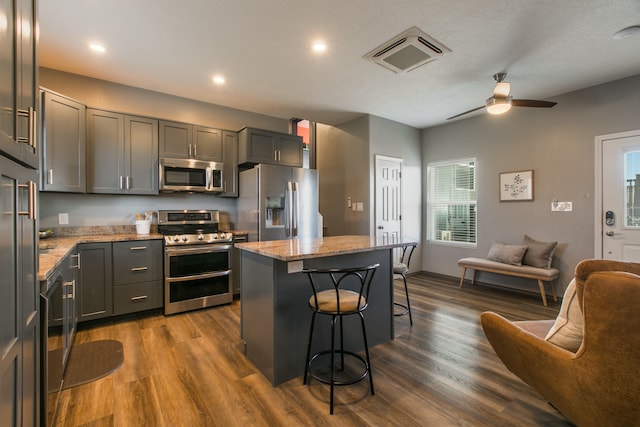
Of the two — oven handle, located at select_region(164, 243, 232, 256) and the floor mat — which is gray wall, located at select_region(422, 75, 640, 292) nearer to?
oven handle, located at select_region(164, 243, 232, 256)

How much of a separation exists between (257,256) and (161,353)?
1273 millimetres

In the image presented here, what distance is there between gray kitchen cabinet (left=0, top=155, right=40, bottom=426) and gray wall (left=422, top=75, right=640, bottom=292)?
517cm

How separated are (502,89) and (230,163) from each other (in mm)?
→ 3504

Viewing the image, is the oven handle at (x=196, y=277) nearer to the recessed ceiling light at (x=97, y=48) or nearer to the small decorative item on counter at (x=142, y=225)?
the small decorative item on counter at (x=142, y=225)

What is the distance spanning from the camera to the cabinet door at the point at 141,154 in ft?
11.5

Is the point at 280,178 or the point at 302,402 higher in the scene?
the point at 280,178

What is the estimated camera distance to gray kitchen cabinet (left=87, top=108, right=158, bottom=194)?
10.8ft

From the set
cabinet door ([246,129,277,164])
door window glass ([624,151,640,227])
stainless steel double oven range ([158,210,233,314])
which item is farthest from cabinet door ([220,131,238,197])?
door window glass ([624,151,640,227])

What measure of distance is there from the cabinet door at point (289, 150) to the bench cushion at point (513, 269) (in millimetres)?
3074

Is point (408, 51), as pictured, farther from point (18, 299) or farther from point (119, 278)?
point (119, 278)

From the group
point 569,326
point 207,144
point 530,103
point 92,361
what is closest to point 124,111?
point 207,144

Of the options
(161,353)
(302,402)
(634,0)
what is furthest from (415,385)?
(634,0)

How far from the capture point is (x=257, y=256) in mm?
2213

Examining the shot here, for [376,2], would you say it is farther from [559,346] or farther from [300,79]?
[559,346]
